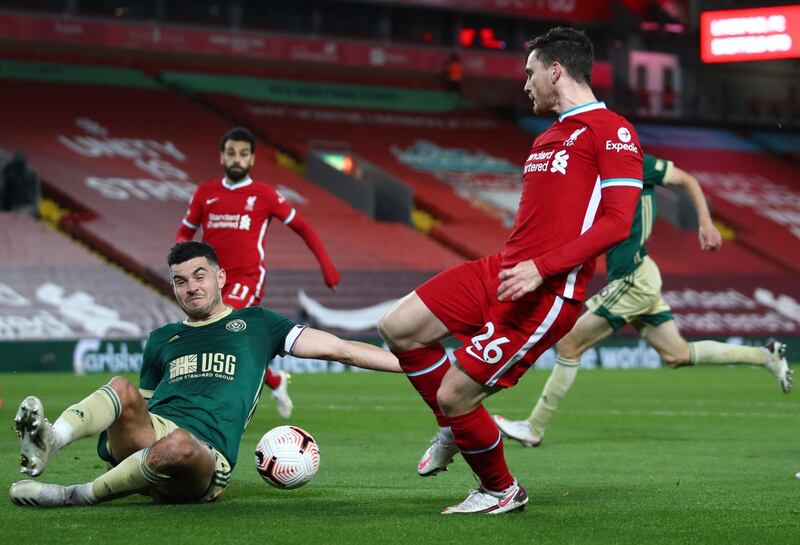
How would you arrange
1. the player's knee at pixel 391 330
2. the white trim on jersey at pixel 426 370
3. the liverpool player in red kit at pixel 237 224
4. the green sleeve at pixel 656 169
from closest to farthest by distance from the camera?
1. the player's knee at pixel 391 330
2. the white trim on jersey at pixel 426 370
3. the green sleeve at pixel 656 169
4. the liverpool player in red kit at pixel 237 224

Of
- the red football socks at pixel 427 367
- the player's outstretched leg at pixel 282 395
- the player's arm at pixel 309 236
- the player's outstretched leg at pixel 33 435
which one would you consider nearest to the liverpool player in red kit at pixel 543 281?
the red football socks at pixel 427 367

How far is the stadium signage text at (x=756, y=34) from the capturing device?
23.6 meters

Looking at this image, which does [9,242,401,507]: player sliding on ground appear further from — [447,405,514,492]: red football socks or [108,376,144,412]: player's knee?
[447,405,514,492]: red football socks

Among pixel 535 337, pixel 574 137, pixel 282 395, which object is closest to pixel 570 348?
pixel 282 395

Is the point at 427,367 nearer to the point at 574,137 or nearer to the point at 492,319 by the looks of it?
the point at 492,319

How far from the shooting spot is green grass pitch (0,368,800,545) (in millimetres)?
5180

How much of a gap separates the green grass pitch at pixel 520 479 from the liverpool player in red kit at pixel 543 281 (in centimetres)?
41

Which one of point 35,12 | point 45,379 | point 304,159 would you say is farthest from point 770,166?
point 45,379

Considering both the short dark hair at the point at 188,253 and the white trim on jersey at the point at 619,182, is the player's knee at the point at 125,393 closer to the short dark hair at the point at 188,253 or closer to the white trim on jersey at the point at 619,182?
the short dark hair at the point at 188,253

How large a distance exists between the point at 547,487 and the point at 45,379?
12.7 metres

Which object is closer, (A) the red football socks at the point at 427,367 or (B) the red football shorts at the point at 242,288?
(A) the red football socks at the point at 427,367

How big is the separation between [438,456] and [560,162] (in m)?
1.62

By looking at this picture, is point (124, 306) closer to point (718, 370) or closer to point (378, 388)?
point (378, 388)

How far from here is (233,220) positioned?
36.4 ft
